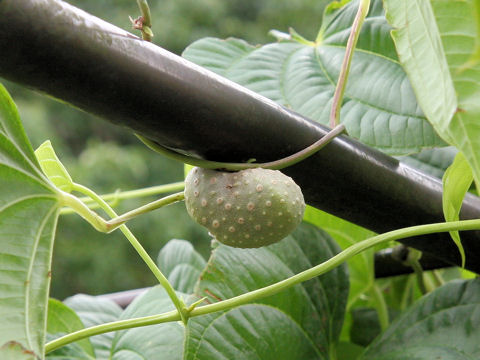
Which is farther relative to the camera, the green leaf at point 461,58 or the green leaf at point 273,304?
the green leaf at point 273,304

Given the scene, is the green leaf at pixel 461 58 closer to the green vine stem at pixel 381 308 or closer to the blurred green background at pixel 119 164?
the green vine stem at pixel 381 308

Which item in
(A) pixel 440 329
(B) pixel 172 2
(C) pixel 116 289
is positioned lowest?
(A) pixel 440 329

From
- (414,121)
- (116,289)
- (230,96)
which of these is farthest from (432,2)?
(116,289)

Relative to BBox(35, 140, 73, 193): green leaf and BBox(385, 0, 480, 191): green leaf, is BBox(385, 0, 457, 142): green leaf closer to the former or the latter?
BBox(385, 0, 480, 191): green leaf

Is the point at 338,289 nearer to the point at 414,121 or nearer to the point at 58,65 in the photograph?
the point at 414,121

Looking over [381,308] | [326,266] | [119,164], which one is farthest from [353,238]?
[119,164]

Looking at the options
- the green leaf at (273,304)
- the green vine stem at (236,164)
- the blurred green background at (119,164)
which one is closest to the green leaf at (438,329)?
the green leaf at (273,304)

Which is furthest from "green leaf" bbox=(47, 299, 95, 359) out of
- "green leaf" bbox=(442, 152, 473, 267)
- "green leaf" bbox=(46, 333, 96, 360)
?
"green leaf" bbox=(442, 152, 473, 267)
